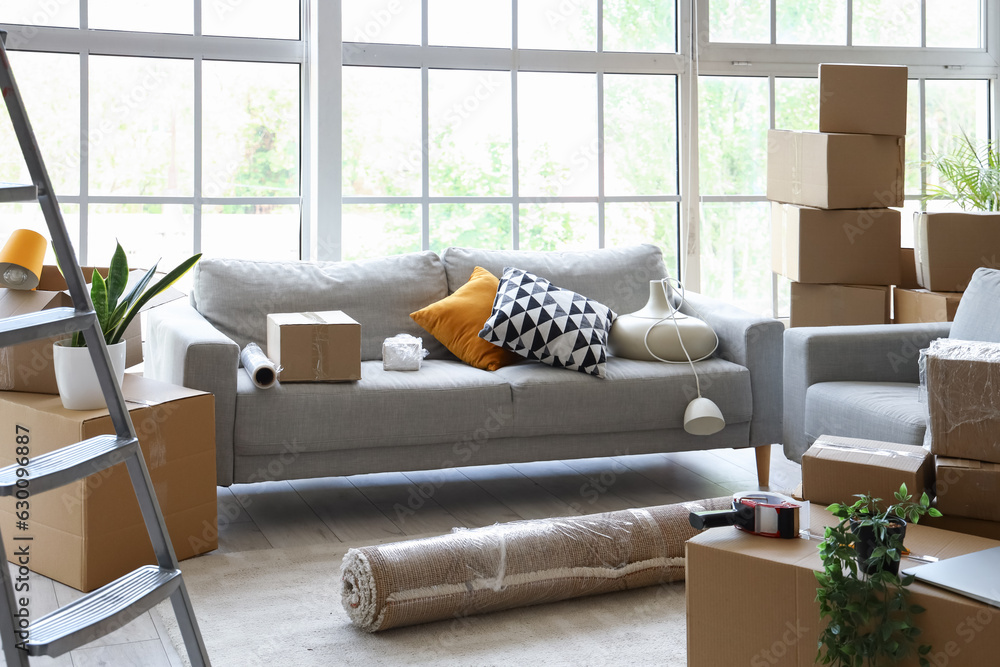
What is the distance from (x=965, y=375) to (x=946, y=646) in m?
0.63

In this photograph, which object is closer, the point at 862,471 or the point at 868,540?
the point at 868,540

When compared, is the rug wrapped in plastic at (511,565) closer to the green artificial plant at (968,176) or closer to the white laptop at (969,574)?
the white laptop at (969,574)

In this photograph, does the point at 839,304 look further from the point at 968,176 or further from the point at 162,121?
the point at 162,121

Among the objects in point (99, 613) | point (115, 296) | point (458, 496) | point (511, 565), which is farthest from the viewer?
point (458, 496)

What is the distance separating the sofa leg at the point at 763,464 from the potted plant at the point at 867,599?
1.78m

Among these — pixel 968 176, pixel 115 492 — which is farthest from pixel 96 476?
pixel 968 176

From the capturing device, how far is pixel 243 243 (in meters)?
4.28

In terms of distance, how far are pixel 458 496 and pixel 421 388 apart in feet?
1.54

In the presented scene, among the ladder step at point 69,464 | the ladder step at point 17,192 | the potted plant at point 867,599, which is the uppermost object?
the ladder step at point 17,192

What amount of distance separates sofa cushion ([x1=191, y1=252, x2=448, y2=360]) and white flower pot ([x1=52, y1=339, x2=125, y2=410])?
2.64 ft

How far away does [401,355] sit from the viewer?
3268 millimetres

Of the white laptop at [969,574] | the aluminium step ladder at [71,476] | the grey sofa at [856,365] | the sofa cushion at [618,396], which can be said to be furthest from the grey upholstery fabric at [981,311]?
the aluminium step ladder at [71,476]

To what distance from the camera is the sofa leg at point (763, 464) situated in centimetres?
347

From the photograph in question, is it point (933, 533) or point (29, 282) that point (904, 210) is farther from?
point (29, 282)
